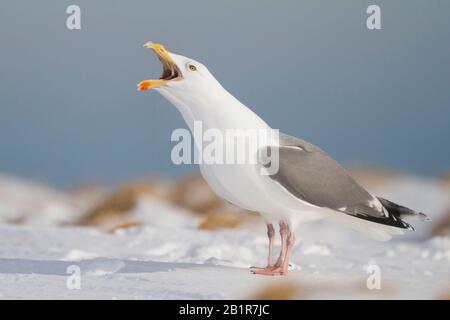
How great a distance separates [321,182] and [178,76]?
111 cm

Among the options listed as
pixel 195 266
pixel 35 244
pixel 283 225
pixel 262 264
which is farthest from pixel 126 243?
pixel 283 225

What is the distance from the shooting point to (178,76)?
15.7 ft

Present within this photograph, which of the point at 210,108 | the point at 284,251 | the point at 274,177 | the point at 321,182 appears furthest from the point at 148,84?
the point at 284,251

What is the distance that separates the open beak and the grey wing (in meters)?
0.79

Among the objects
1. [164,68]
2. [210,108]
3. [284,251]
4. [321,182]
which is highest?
[164,68]

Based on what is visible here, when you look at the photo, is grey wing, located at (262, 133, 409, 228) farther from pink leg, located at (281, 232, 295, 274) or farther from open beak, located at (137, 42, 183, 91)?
open beak, located at (137, 42, 183, 91)

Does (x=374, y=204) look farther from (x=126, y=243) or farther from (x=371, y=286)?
(x=126, y=243)

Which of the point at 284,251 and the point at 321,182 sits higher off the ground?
the point at 321,182

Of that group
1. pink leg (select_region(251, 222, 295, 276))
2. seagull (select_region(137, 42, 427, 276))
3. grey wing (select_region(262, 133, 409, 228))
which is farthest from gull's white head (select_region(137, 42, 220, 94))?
pink leg (select_region(251, 222, 295, 276))

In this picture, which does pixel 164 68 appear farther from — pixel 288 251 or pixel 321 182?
pixel 288 251

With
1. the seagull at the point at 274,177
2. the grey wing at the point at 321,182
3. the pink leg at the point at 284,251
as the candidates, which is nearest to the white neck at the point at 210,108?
the seagull at the point at 274,177

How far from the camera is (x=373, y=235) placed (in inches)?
197

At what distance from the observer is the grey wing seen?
464cm

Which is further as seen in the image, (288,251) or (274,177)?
(288,251)
